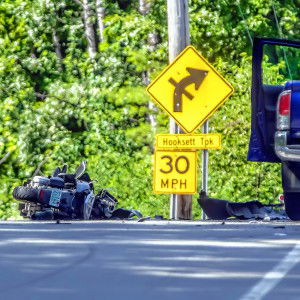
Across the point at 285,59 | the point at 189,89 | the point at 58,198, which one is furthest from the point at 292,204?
the point at 285,59

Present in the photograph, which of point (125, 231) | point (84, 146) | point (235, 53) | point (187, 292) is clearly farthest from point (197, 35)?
point (187, 292)

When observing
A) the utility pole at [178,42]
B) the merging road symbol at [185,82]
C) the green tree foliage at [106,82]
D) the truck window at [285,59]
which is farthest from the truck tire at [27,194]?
the truck window at [285,59]

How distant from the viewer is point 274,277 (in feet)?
34.1

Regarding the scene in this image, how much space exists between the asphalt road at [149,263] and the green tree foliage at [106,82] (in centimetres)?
1546

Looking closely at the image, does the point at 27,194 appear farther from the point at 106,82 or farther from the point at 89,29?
the point at 89,29

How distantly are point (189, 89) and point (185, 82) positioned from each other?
4.8 inches

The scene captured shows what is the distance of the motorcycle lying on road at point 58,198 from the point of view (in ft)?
62.2

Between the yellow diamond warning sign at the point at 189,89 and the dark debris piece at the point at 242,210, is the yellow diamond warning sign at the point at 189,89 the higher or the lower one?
the higher one

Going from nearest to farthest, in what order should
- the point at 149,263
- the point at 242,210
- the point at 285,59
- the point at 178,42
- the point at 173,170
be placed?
the point at 149,263
the point at 242,210
the point at 173,170
the point at 178,42
the point at 285,59

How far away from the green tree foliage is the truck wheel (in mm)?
12382

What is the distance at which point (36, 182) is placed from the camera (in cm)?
1930

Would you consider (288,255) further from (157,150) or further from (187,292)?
(157,150)

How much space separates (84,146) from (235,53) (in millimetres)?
3958

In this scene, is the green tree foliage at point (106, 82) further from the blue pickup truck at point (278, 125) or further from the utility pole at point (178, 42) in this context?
the blue pickup truck at point (278, 125)
